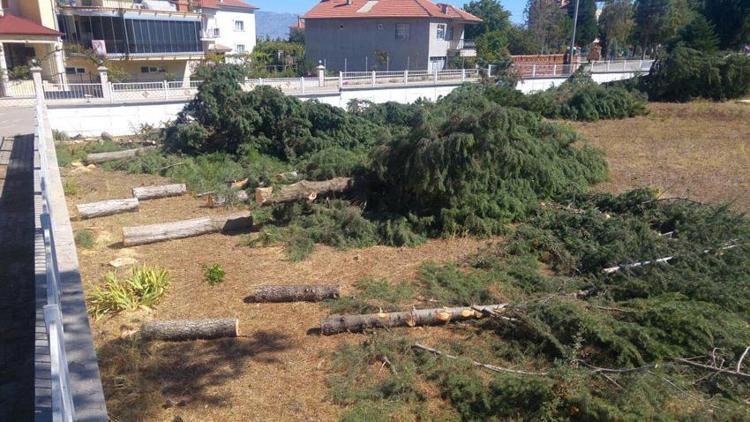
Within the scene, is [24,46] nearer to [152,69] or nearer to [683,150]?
[152,69]

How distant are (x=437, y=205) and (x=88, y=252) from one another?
245 inches

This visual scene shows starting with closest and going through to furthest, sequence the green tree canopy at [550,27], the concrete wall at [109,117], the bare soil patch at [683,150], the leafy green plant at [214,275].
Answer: the leafy green plant at [214,275] → the bare soil patch at [683,150] → the concrete wall at [109,117] → the green tree canopy at [550,27]

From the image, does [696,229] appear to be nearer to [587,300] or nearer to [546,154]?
[587,300]

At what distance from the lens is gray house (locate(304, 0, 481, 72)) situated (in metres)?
40.3

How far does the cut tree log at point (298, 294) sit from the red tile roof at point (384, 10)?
117 feet

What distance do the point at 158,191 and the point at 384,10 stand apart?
107 feet

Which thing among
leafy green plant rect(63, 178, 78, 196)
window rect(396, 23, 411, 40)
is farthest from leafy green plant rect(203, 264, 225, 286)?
window rect(396, 23, 411, 40)

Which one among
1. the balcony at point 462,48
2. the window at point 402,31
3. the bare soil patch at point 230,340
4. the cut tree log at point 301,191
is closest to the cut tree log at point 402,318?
the bare soil patch at point 230,340

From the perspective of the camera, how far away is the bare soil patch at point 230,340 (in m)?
5.36

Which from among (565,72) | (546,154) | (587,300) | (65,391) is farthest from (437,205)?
(565,72)

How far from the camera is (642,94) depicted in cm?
2297

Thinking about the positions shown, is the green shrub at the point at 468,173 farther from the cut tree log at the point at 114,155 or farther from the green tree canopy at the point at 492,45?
the green tree canopy at the point at 492,45

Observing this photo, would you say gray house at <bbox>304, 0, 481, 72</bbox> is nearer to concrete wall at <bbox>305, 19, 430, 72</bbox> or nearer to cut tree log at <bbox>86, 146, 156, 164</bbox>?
concrete wall at <bbox>305, 19, 430, 72</bbox>

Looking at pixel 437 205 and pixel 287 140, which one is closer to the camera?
pixel 437 205
